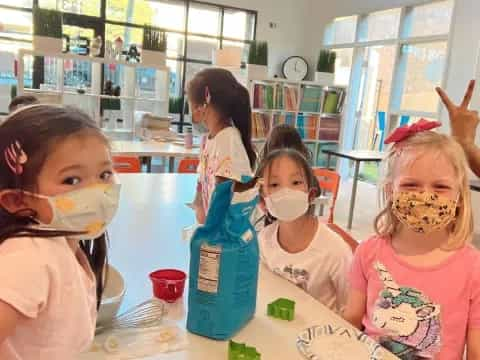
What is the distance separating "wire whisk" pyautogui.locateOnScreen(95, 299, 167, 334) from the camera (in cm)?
102

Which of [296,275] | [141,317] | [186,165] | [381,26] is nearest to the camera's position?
[141,317]

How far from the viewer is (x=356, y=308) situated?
1233 mm

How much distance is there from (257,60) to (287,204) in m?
4.81

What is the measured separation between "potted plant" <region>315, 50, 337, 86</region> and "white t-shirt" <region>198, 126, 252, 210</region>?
15.8 ft

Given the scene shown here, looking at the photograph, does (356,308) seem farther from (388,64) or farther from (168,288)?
(388,64)

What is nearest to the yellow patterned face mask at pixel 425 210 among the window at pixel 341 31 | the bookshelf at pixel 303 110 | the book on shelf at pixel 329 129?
the bookshelf at pixel 303 110

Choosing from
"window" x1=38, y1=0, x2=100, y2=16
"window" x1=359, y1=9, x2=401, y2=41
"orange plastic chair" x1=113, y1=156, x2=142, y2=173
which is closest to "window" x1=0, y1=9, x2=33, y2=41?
"window" x1=38, y1=0, x2=100, y2=16

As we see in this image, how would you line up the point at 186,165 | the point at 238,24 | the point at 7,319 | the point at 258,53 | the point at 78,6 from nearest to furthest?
the point at 7,319 → the point at 186,165 → the point at 258,53 → the point at 78,6 → the point at 238,24

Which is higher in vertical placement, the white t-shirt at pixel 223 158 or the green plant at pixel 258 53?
the green plant at pixel 258 53

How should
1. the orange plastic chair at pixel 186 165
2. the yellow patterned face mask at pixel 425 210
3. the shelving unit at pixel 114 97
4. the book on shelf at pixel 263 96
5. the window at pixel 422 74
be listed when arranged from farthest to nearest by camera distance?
the book on shelf at pixel 263 96 < the window at pixel 422 74 < the shelving unit at pixel 114 97 < the orange plastic chair at pixel 186 165 < the yellow patterned face mask at pixel 425 210

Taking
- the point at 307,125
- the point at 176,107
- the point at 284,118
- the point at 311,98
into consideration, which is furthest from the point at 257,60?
the point at 176,107

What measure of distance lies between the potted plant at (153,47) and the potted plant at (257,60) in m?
1.31

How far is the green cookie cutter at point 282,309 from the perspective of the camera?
1.11m

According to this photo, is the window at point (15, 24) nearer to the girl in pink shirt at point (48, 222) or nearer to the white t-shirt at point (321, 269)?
the white t-shirt at point (321, 269)
